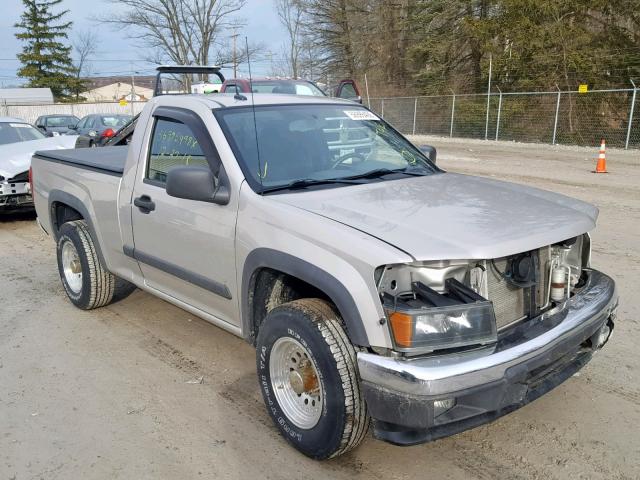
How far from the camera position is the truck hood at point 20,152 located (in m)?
8.99

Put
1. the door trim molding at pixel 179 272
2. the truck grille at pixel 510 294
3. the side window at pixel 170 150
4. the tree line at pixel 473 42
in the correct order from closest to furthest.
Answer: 1. the truck grille at pixel 510 294
2. the door trim molding at pixel 179 272
3. the side window at pixel 170 150
4. the tree line at pixel 473 42

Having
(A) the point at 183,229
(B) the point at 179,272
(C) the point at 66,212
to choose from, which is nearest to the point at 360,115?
(A) the point at 183,229

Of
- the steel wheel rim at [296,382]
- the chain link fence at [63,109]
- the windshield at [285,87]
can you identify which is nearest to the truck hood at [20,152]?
the windshield at [285,87]

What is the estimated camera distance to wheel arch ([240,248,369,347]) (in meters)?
2.67

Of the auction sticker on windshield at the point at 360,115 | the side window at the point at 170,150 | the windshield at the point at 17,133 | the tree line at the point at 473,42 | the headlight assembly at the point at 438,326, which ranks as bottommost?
the headlight assembly at the point at 438,326

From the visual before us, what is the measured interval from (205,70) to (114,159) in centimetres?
246

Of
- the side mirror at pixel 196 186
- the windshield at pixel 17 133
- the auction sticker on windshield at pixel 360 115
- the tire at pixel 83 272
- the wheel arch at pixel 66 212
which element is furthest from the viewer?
A: the windshield at pixel 17 133

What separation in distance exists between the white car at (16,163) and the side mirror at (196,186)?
6.67 metres

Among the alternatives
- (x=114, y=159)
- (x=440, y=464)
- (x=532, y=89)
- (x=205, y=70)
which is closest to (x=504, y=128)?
(x=532, y=89)

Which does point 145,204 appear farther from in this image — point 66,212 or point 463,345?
point 463,345

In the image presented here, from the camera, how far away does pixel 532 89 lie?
80.7 feet

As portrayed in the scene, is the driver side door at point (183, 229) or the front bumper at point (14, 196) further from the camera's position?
the front bumper at point (14, 196)

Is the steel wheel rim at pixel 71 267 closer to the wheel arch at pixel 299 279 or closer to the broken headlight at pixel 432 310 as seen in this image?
the wheel arch at pixel 299 279

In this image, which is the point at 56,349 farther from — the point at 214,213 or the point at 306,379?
the point at 306,379
